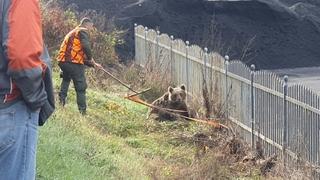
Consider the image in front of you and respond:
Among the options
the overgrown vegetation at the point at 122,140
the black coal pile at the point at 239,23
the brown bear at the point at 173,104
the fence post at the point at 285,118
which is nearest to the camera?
the overgrown vegetation at the point at 122,140

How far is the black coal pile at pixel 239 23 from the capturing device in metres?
28.6

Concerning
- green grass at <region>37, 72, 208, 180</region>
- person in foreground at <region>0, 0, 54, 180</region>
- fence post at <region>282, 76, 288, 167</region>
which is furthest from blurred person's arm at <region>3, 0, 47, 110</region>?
fence post at <region>282, 76, 288, 167</region>

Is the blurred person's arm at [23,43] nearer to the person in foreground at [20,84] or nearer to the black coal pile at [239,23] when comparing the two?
the person in foreground at [20,84]

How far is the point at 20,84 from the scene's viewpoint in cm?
333

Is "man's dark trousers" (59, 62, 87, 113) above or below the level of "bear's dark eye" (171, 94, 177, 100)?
above

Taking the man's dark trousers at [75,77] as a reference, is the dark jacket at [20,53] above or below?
above

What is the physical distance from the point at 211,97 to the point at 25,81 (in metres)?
10.0

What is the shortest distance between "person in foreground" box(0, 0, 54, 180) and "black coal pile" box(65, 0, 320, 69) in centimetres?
2404

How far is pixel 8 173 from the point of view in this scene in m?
3.40

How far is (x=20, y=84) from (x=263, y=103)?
8122 mm

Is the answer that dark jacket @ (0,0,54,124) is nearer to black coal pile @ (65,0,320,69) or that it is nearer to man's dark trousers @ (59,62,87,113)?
man's dark trousers @ (59,62,87,113)

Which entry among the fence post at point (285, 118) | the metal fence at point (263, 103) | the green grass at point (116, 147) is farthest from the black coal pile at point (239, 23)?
the fence post at point (285, 118)

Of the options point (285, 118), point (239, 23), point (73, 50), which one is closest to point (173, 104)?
point (73, 50)

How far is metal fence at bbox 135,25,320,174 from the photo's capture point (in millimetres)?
9500
